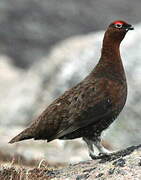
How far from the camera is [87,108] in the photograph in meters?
9.98

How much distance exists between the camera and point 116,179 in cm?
823

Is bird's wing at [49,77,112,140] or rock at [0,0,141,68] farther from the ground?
rock at [0,0,141,68]

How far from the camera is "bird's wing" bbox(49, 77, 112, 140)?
9859 mm

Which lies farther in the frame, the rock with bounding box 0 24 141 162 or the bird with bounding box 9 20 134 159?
the rock with bounding box 0 24 141 162

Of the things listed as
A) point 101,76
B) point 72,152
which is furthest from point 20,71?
point 101,76

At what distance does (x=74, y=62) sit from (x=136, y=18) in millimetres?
23809

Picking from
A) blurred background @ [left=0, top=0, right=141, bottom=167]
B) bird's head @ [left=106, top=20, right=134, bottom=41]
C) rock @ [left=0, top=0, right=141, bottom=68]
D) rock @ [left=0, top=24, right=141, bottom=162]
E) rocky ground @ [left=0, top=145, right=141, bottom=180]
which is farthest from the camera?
rock @ [left=0, top=0, right=141, bottom=68]

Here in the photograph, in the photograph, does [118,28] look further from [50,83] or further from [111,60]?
[50,83]

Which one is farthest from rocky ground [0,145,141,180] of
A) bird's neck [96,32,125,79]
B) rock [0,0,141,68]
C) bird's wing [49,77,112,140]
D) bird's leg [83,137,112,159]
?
rock [0,0,141,68]

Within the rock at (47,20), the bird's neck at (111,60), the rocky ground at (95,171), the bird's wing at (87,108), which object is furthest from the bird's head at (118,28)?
the rock at (47,20)

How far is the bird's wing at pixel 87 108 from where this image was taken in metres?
9.86

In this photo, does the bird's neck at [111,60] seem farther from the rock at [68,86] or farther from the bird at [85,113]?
the rock at [68,86]

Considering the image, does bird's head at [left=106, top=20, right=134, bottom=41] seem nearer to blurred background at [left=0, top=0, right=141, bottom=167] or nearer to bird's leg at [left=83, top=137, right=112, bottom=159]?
blurred background at [left=0, top=0, right=141, bottom=167]

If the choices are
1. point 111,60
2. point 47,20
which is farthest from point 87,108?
point 47,20
